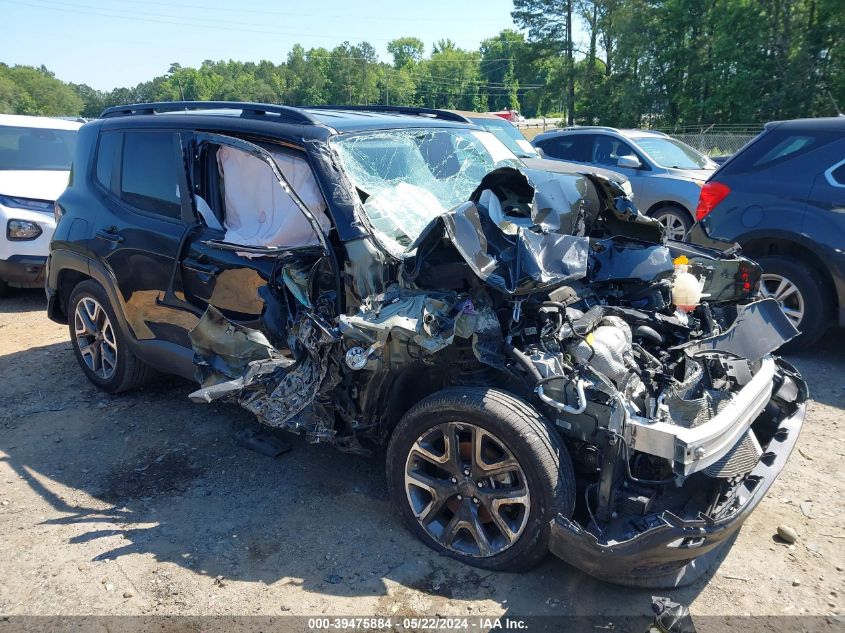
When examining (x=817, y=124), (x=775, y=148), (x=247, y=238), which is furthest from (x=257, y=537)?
(x=817, y=124)

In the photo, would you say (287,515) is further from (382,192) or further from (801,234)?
(801,234)

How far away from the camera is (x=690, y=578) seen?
2.72 m

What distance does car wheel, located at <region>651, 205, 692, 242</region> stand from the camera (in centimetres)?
954

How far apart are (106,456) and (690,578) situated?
11.5 feet

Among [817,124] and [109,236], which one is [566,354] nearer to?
[109,236]

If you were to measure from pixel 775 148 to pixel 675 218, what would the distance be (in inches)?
167

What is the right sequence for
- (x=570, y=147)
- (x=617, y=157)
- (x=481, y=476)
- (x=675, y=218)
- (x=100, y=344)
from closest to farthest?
(x=481, y=476) < (x=100, y=344) < (x=675, y=218) < (x=617, y=157) < (x=570, y=147)

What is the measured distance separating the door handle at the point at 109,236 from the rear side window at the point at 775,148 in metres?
5.13

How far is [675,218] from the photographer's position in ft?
31.8

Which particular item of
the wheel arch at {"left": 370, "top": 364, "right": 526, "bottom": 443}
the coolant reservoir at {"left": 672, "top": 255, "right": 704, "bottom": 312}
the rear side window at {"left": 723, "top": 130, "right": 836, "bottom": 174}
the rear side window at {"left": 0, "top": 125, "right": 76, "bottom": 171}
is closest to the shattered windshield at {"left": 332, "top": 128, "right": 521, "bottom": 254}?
the wheel arch at {"left": 370, "top": 364, "right": 526, "bottom": 443}

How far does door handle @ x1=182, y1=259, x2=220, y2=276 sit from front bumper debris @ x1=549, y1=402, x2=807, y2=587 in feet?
7.90

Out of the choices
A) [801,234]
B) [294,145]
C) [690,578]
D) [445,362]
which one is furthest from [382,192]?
[801,234]

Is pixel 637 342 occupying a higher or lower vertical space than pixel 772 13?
lower

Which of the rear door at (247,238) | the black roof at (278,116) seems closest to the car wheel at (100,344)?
the rear door at (247,238)
